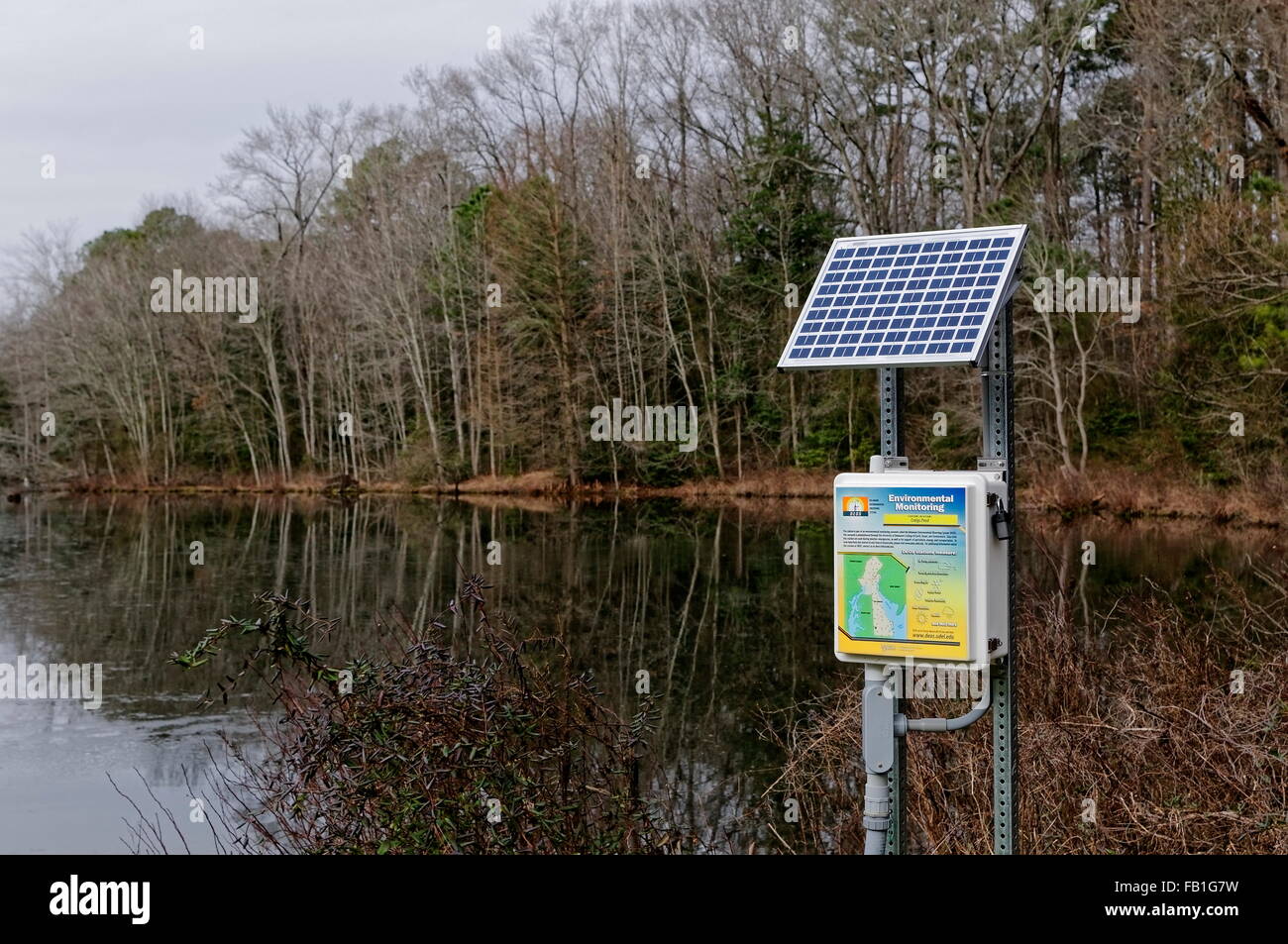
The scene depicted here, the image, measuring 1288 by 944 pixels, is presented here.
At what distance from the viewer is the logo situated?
445 centimetres

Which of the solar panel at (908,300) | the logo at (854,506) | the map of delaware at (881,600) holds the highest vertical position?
Result: the solar panel at (908,300)

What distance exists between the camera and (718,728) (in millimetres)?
11664

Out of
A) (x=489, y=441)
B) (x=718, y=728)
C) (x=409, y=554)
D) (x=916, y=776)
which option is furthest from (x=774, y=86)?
(x=916, y=776)

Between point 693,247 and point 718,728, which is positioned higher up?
point 693,247

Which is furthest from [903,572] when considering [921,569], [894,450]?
[894,450]

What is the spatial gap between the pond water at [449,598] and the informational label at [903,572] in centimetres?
334

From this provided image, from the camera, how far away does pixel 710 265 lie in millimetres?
44406

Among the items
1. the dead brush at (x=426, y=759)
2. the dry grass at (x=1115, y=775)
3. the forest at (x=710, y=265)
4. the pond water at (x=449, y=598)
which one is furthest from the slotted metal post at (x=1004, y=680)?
the forest at (x=710, y=265)

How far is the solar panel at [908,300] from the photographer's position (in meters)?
4.45

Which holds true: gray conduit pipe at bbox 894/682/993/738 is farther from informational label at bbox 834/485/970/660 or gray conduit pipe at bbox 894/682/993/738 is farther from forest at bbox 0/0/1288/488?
forest at bbox 0/0/1288/488

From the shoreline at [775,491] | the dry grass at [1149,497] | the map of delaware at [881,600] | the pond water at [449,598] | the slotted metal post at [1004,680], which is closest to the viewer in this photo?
the map of delaware at [881,600]

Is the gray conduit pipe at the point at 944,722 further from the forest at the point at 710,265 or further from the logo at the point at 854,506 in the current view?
the forest at the point at 710,265

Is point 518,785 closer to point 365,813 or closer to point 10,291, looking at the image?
point 365,813

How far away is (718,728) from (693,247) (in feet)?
110
